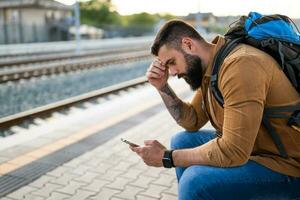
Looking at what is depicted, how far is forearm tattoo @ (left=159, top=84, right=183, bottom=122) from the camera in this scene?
325cm

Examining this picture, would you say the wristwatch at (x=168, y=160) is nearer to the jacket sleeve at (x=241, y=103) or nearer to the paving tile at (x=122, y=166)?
the jacket sleeve at (x=241, y=103)

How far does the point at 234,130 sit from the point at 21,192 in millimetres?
2523

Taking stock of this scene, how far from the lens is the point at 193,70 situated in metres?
2.72

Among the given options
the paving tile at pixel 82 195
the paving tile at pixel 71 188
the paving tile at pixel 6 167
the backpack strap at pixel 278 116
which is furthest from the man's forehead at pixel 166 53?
the paving tile at pixel 6 167

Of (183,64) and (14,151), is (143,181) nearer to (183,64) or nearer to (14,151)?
(14,151)

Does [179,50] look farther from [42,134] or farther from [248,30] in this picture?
[42,134]

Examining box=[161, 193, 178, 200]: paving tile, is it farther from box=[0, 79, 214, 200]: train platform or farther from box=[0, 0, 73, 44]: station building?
box=[0, 0, 73, 44]: station building

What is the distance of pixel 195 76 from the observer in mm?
2742

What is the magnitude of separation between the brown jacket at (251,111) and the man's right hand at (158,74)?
0.45 metres

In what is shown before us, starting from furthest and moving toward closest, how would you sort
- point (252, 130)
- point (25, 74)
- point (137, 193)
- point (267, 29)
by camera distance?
point (25, 74) < point (137, 193) < point (267, 29) < point (252, 130)

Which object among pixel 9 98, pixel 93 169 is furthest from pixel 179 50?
pixel 9 98

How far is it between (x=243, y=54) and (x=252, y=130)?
42 cm

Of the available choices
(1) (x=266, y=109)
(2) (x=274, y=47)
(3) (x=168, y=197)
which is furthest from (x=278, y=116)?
(3) (x=168, y=197)

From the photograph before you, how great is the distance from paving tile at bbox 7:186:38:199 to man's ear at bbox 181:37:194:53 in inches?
89.3
